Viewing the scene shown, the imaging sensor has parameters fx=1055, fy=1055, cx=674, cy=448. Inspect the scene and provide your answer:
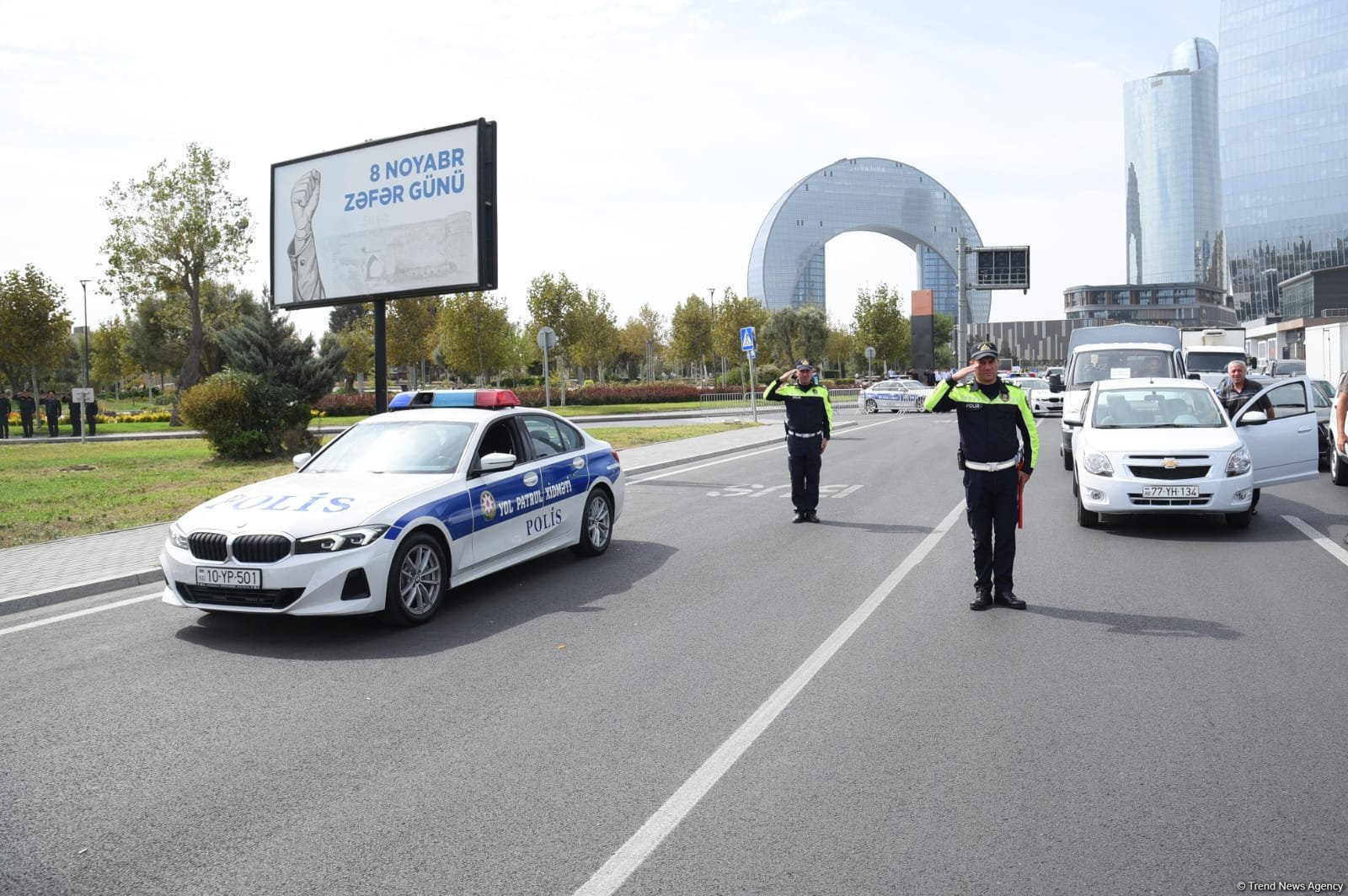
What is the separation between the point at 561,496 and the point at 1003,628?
4.02 m

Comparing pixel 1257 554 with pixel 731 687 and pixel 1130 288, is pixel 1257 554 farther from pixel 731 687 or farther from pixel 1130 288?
pixel 1130 288

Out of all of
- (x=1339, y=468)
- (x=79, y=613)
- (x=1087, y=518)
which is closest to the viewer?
(x=79, y=613)

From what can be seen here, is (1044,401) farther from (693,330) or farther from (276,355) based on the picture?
(693,330)

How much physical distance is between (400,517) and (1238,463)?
8093 mm

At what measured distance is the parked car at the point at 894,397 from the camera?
144ft

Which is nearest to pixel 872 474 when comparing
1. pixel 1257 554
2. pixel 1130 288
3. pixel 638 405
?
pixel 1257 554

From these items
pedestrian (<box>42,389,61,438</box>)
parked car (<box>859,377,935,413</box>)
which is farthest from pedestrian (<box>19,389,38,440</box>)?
parked car (<box>859,377,935,413</box>)

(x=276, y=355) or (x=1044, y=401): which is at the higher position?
(x=276, y=355)

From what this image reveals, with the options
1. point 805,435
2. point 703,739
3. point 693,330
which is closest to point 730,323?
point 693,330

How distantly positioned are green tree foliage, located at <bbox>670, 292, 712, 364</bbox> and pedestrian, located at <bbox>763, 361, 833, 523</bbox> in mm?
61627

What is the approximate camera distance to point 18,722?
5.19 meters

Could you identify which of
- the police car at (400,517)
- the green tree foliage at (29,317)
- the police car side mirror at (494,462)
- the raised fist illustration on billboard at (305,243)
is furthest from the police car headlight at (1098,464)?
the green tree foliage at (29,317)

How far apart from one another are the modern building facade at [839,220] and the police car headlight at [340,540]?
12335cm

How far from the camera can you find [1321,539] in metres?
10.0
